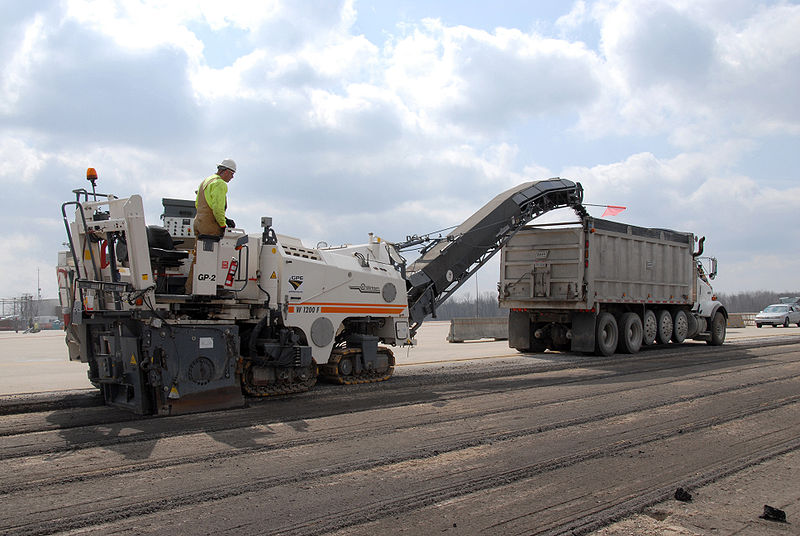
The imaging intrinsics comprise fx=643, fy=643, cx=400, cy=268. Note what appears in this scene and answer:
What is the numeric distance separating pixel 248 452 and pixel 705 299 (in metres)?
18.2

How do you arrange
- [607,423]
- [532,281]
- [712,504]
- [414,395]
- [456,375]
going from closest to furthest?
[712,504] < [607,423] < [414,395] < [456,375] < [532,281]

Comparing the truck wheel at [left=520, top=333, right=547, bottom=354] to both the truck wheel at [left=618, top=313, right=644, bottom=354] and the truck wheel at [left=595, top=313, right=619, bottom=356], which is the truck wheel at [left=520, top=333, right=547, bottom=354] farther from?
the truck wheel at [left=618, top=313, right=644, bottom=354]

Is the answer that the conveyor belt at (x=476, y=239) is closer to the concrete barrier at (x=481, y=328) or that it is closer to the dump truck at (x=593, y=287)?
the dump truck at (x=593, y=287)

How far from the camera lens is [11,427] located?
23.0 ft

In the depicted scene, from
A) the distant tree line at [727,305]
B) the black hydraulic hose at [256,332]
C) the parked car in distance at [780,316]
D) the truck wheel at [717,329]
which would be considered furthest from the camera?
the distant tree line at [727,305]

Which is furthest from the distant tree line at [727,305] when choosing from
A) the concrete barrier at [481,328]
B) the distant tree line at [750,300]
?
the concrete barrier at [481,328]

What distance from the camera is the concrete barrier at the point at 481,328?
22.7 meters

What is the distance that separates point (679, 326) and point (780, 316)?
2184 centimetres

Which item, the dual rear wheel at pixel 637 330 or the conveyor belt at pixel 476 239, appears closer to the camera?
the conveyor belt at pixel 476 239

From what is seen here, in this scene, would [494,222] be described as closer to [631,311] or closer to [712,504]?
[631,311]

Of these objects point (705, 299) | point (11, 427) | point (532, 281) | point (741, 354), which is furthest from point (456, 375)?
point (705, 299)

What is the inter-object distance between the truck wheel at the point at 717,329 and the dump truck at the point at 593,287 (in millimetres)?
1885

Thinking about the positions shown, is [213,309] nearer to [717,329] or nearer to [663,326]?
[663,326]

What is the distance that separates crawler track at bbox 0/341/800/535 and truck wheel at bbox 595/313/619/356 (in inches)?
231
